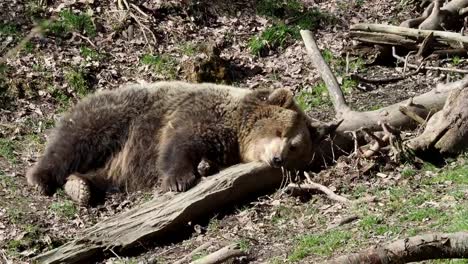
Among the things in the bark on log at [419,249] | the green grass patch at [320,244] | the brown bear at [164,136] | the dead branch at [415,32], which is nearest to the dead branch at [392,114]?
the brown bear at [164,136]

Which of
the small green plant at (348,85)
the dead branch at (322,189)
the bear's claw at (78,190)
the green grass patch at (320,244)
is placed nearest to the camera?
the green grass patch at (320,244)

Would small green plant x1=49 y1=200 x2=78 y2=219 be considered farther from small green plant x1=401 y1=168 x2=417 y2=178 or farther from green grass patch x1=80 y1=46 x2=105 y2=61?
green grass patch x1=80 y1=46 x2=105 y2=61

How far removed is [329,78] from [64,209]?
3252mm

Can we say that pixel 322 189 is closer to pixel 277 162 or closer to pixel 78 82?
pixel 277 162

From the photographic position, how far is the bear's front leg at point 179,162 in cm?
712

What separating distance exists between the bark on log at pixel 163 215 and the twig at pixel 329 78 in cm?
127

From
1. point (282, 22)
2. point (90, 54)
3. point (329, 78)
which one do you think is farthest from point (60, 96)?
point (282, 22)

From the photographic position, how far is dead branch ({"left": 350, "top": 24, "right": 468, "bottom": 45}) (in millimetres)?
9727

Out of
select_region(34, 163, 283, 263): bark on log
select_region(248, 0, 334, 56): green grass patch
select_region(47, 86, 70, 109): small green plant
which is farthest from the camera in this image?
select_region(248, 0, 334, 56): green grass patch

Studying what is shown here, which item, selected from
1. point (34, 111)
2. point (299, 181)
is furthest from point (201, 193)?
point (34, 111)

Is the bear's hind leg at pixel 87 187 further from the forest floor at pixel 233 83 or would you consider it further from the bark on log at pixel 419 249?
the bark on log at pixel 419 249

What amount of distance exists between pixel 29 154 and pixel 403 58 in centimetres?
488

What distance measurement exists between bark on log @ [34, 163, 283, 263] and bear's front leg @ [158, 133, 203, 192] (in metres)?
0.15

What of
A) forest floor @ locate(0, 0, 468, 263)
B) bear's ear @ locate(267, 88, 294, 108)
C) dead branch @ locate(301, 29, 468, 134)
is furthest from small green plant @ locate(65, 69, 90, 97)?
dead branch @ locate(301, 29, 468, 134)
